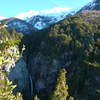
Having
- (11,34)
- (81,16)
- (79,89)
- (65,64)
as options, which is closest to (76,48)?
(65,64)

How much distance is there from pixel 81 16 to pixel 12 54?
17613cm

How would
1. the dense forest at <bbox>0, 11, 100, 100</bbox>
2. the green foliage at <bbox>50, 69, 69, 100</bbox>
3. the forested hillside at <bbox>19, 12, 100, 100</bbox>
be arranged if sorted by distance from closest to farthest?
the green foliage at <bbox>50, 69, 69, 100</bbox>
the dense forest at <bbox>0, 11, 100, 100</bbox>
the forested hillside at <bbox>19, 12, 100, 100</bbox>

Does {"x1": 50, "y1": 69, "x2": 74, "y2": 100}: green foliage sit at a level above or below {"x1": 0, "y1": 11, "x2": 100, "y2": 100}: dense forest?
Result: above

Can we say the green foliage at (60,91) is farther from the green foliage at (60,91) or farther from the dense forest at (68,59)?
the dense forest at (68,59)

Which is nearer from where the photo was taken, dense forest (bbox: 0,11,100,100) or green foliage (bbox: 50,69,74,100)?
green foliage (bbox: 50,69,74,100)

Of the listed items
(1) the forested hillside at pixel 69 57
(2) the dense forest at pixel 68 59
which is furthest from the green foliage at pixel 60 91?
(1) the forested hillside at pixel 69 57

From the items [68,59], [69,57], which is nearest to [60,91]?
[68,59]

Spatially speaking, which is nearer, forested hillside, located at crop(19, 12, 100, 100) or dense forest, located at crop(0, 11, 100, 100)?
dense forest, located at crop(0, 11, 100, 100)

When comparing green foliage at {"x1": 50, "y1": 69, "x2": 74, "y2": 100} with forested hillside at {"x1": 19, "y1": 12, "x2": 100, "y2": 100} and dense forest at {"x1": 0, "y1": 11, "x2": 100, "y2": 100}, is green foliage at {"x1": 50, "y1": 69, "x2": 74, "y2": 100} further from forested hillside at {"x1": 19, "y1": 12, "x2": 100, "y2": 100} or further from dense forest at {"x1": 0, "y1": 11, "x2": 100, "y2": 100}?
forested hillside at {"x1": 19, "y1": 12, "x2": 100, "y2": 100}

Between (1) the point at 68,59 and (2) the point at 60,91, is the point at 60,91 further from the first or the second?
(1) the point at 68,59

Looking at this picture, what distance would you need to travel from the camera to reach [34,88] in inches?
5030

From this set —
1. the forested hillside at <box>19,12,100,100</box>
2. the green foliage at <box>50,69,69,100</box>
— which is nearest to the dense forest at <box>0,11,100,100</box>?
the forested hillside at <box>19,12,100,100</box>

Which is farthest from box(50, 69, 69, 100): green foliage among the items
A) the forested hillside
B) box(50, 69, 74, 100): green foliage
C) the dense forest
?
the forested hillside

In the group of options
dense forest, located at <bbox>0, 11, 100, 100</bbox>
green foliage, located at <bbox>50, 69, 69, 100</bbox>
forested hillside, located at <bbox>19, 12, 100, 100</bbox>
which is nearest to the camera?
green foliage, located at <bbox>50, 69, 69, 100</bbox>
